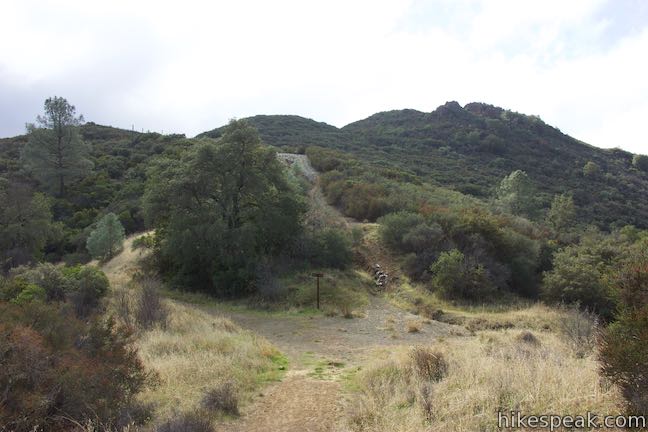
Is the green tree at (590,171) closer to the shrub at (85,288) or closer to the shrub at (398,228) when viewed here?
the shrub at (398,228)

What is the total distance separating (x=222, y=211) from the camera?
2191 centimetres

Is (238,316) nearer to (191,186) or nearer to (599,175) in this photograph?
(191,186)

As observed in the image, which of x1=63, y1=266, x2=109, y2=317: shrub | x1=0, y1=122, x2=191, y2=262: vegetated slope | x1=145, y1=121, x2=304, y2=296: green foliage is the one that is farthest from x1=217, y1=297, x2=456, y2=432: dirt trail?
x1=0, y1=122, x2=191, y2=262: vegetated slope

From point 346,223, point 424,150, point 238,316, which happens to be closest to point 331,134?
point 424,150

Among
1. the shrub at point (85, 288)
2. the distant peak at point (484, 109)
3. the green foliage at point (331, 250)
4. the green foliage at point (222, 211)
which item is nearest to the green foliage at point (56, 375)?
the shrub at point (85, 288)

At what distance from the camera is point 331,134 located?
3265 inches

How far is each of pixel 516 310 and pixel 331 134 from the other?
66985 mm

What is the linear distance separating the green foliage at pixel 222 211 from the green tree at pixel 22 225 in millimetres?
8347

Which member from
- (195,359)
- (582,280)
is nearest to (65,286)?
(195,359)

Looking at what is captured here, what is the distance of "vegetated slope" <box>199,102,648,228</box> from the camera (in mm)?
57125

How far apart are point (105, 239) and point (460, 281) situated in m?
19.6

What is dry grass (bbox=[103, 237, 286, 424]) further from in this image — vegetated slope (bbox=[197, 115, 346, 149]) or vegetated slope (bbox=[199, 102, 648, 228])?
vegetated slope (bbox=[197, 115, 346, 149])

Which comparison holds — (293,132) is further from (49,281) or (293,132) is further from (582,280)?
(49,281)

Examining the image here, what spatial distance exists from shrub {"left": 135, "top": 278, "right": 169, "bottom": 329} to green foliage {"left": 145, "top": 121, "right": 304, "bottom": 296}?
20.9 feet
